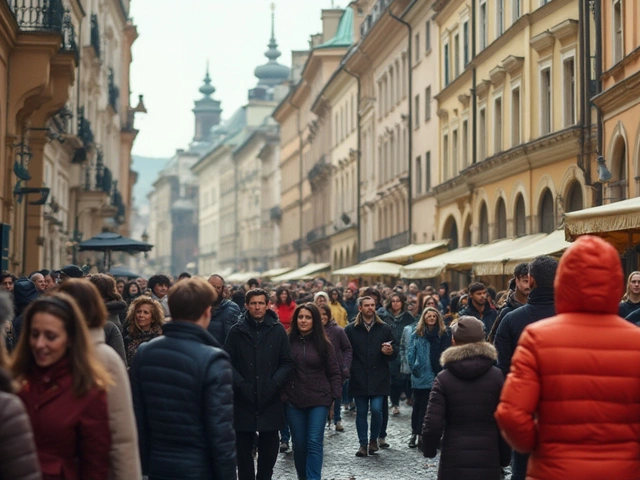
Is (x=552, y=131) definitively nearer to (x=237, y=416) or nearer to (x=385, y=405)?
(x=385, y=405)

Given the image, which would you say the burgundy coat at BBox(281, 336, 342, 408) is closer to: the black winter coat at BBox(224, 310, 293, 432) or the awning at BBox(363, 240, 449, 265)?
the black winter coat at BBox(224, 310, 293, 432)

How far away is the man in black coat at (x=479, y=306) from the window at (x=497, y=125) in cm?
2096

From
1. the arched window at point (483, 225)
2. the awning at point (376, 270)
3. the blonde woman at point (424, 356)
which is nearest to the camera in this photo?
the blonde woman at point (424, 356)

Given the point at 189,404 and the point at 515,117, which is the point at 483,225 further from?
the point at 189,404

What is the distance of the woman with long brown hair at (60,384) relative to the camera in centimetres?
579

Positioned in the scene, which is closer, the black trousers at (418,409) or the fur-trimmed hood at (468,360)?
the fur-trimmed hood at (468,360)

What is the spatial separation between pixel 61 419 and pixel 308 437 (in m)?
6.87

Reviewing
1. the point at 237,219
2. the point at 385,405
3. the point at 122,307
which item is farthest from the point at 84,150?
the point at 237,219

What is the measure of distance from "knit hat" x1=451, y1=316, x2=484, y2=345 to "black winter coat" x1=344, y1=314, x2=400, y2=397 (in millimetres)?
7420

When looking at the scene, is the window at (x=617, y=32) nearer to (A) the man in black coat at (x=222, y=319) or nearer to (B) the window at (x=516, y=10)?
(B) the window at (x=516, y=10)

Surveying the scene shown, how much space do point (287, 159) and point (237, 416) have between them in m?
84.5

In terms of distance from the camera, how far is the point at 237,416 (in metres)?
11.2

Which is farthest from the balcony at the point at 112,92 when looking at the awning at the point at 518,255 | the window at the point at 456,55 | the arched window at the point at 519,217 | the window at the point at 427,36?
the awning at the point at 518,255

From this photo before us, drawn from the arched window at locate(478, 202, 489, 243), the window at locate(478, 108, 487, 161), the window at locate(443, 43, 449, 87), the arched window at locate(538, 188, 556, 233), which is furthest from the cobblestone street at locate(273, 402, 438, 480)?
the window at locate(443, 43, 449, 87)
